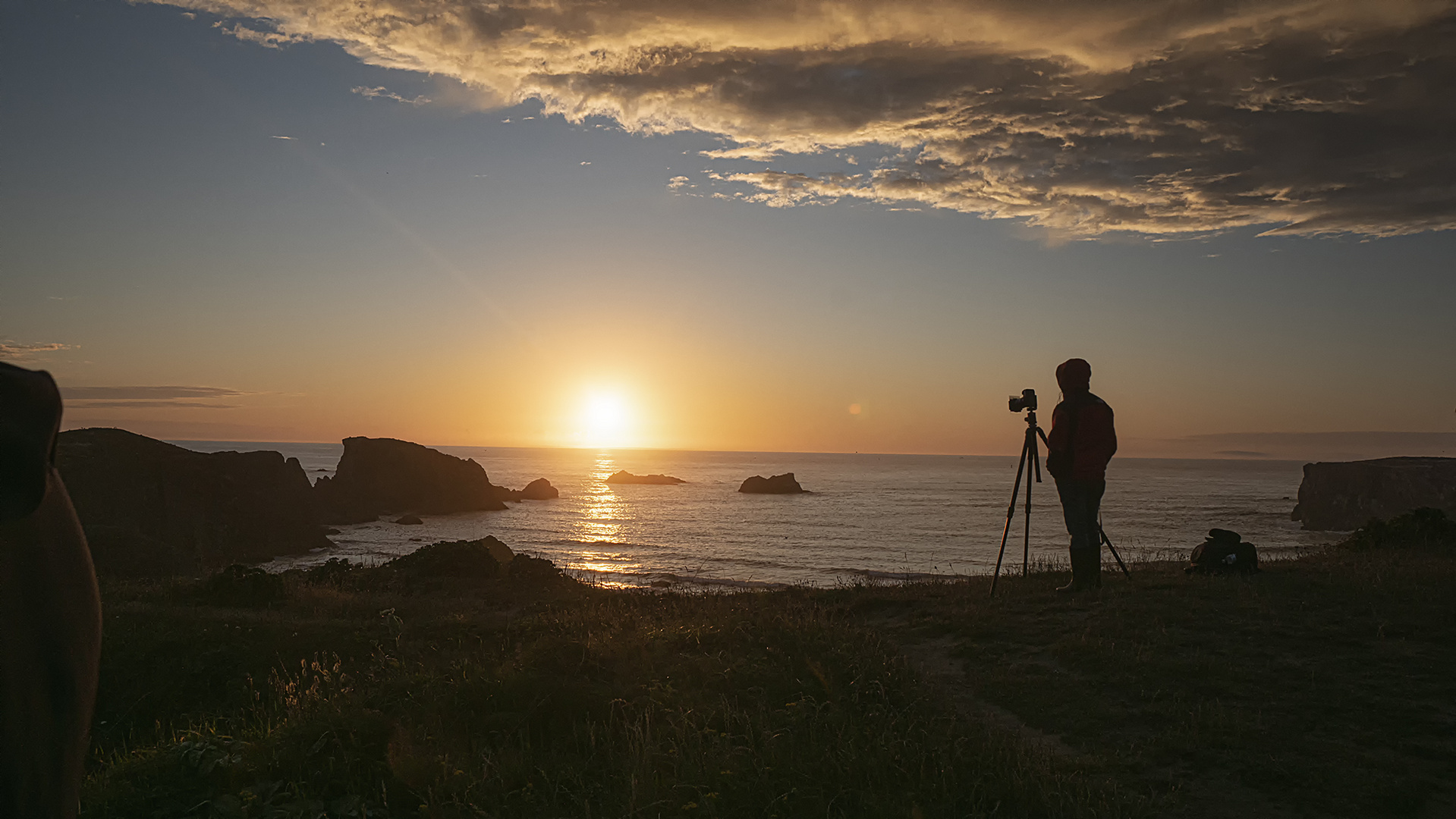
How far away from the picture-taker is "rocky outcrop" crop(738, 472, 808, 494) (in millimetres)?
104812

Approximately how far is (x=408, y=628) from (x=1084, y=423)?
31.7 ft

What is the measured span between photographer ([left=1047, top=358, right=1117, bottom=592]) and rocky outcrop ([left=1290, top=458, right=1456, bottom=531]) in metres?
47.4

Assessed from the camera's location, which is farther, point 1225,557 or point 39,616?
point 1225,557

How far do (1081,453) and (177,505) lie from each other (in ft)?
140

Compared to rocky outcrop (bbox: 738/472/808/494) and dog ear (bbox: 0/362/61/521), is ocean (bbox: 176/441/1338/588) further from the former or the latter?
dog ear (bbox: 0/362/61/521)

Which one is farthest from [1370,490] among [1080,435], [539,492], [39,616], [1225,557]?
[539,492]

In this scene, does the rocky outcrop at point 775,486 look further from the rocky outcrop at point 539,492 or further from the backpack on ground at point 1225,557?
the backpack on ground at point 1225,557

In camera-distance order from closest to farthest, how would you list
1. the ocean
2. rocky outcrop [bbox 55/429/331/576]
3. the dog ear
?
the dog ear → rocky outcrop [bbox 55/429/331/576] → the ocean

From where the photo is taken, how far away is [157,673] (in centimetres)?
1070

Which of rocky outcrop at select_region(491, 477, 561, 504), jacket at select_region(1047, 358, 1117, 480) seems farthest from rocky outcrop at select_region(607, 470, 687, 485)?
jacket at select_region(1047, 358, 1117, 480)

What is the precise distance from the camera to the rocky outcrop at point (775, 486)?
344 feet

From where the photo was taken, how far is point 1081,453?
11008 millimetres

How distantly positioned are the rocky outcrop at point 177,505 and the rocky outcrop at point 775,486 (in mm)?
64088

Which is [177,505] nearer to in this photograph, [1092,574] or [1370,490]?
Answer: [1092,574]
